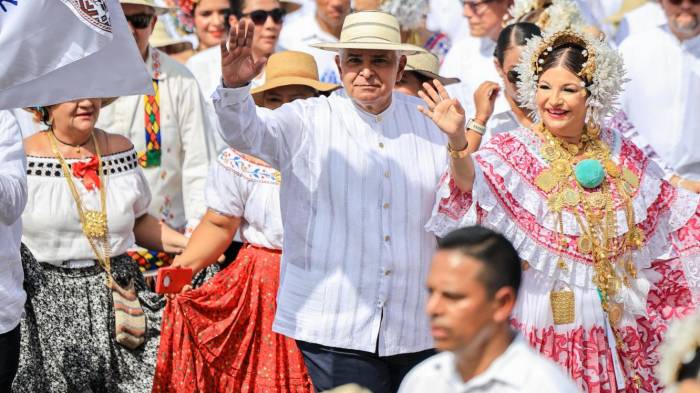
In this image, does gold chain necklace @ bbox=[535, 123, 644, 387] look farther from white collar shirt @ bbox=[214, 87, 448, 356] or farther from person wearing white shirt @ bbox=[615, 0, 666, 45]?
person wearing white shirt @ bbox=[615, 0, 666, 45]

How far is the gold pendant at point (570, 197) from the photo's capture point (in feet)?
20.4

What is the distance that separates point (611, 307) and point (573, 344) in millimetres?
243

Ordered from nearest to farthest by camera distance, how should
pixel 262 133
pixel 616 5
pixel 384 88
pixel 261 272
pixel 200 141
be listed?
pixel 262 133 < pixel 384 88 < pixel 261 272 < pixel 200 141 < pixel 616 5

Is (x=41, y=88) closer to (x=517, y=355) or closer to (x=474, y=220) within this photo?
(x=474, y=220)

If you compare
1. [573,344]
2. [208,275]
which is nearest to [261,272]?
[208,275]

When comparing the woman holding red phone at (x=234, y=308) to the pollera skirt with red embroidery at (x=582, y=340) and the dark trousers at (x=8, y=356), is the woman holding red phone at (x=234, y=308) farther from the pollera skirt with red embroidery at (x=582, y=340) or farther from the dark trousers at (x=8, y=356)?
the pollera skirt with red embroidery at (x=582, y=340)

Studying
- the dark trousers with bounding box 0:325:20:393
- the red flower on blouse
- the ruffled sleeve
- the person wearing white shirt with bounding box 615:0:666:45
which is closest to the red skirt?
the ruffled sleeve

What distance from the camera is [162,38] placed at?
11.0 metres

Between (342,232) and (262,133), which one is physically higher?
(262,133)

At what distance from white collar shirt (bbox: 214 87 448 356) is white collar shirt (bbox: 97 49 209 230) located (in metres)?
2.36

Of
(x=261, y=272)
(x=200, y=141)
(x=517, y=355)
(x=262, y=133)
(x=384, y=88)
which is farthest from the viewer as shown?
(x=200, y=141)

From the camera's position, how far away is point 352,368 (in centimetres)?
596

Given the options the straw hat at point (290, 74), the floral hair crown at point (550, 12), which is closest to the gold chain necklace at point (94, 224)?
the straw hat at point (290, 74)

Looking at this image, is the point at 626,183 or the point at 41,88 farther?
the point at 626,183
